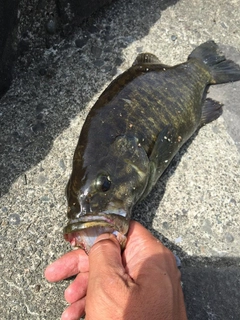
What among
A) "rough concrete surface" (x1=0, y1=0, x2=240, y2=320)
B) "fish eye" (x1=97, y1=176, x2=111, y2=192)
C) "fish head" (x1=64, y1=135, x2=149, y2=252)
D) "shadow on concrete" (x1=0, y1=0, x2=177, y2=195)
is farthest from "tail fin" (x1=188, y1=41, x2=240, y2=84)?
"fish eye" (x1=97, y1=176, x2=111, y2=192)

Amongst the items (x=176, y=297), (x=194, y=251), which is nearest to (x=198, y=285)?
(x=194, y=251)

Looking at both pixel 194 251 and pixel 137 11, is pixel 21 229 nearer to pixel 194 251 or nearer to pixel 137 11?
pixel 194 251

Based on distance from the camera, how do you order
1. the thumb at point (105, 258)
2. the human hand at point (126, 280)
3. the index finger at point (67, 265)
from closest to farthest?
the human hand at point (126, 280) < the thumb at point (105, 258) < the index finger at point (67, 265)

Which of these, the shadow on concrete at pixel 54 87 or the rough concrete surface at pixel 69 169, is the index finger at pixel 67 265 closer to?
the rough concrete surface at pixel 69 169

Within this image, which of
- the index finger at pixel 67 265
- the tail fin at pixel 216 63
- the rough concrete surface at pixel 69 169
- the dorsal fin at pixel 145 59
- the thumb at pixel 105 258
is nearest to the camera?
the thumb at pixel 105 258

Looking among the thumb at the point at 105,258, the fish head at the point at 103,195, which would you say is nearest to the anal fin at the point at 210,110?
the fish head at the point at 103,195

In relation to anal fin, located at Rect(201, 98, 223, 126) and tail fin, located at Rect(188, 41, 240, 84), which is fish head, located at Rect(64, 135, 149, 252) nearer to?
anal fin, located at Rect(201, 98, 223, 126)

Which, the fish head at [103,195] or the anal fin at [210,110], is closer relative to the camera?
the fish head at [103,195]
